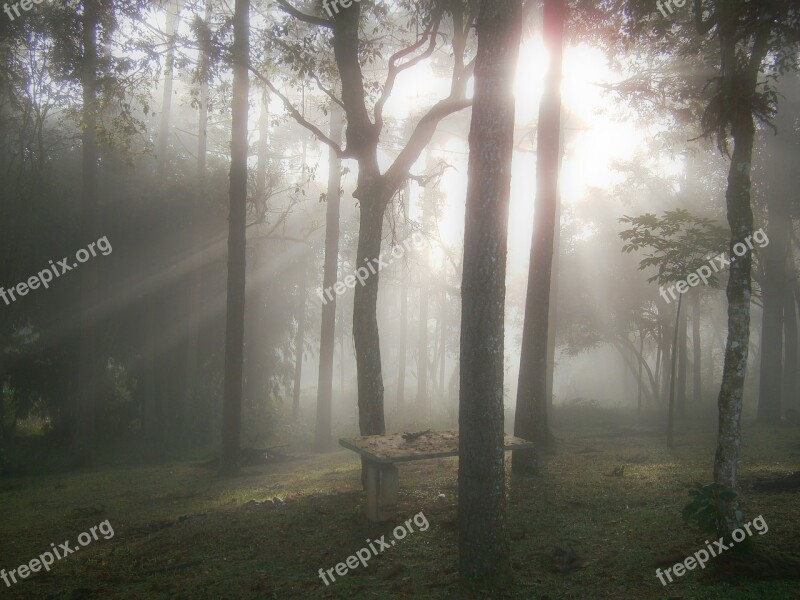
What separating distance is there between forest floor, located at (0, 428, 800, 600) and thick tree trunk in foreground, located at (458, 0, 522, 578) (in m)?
0.57

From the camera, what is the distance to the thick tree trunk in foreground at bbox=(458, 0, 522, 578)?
5465mm

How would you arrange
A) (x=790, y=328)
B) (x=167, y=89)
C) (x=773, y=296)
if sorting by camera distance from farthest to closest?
(x=167, y=89) < (x=790, y=328) < (x=773, y=296)

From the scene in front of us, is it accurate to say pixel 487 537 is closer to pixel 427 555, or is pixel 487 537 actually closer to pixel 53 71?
pixel 427 555

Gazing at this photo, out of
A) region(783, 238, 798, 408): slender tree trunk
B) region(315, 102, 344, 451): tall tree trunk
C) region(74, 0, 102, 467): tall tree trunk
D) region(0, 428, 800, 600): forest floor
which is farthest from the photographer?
region(783, 238, 798, 408): slender tree trunk

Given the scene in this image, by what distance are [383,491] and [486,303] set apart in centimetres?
360

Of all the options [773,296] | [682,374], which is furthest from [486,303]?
[682,374]

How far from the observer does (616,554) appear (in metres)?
6.24

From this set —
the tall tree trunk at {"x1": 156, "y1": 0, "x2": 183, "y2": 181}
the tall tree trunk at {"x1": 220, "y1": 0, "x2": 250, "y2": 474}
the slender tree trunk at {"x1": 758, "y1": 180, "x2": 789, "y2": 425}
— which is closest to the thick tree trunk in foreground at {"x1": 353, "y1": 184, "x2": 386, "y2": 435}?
the tall tree trunk at {"x1": 220, "y1": 0, "x2": 250, "y2": 474}

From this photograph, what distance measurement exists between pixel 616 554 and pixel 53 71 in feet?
55.0

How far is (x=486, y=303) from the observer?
218 inches

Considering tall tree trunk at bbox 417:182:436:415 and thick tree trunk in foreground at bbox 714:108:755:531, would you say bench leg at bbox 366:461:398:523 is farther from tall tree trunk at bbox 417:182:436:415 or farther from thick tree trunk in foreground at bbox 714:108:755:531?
tall tree trunk at bbox 417:182:436:415

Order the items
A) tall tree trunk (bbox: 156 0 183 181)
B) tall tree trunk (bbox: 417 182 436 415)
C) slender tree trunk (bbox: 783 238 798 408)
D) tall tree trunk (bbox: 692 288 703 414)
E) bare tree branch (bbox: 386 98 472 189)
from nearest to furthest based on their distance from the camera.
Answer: bare tree branch (bbox: 386 98 472 189)
tall tree trunk (bbox: 156 0 183 181)
slender tree trunk (bbox: 783 238 798 408)
tall tree trunk (bbox: 692 288 703 414)
tall tree trunk (bbox: 417 182 436 415)

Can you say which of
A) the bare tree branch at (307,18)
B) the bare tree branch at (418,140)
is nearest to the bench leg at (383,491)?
the bare tree branch at (418,140)

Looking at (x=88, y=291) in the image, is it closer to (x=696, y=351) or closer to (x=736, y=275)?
(x=736, y=275)
